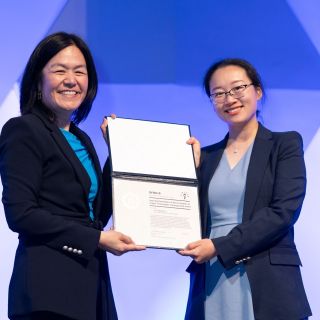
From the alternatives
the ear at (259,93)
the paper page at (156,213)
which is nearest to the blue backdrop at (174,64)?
the ear at (259,93)

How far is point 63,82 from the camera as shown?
6.24ft

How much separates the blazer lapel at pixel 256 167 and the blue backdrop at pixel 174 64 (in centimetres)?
69

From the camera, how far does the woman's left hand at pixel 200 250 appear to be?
1.88m

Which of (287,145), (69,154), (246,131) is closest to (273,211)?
(287,145)

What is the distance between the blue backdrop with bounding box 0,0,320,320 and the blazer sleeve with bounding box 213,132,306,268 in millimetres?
774

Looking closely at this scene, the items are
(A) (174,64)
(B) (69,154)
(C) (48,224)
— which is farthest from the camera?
(A) (174,64)

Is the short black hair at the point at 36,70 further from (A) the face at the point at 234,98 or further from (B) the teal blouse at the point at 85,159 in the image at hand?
(A) the face at the point at 234,98

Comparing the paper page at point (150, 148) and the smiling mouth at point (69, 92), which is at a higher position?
the smiling mouth at point (69, 92)

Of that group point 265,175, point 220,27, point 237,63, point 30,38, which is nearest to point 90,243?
point 265,175

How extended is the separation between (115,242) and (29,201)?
0.83ft

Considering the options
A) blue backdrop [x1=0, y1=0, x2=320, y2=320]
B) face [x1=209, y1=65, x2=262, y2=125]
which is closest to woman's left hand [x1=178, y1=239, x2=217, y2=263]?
face [x1=209, y1=65, x2=262, y2=125]

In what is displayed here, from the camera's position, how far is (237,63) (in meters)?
2.22

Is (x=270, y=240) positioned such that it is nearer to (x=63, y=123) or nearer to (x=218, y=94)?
(x=218, y=94)

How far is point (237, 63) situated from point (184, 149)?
1.14 ft
